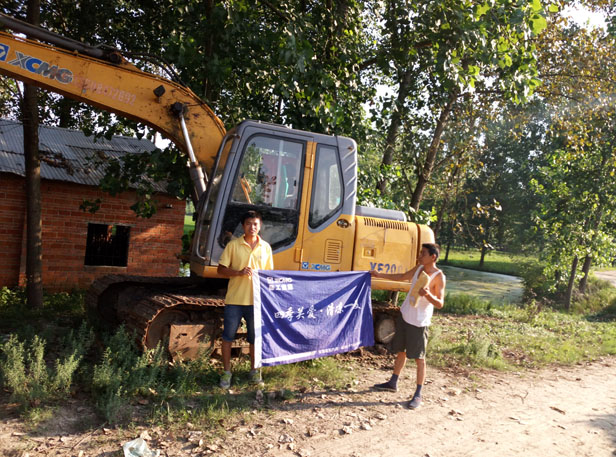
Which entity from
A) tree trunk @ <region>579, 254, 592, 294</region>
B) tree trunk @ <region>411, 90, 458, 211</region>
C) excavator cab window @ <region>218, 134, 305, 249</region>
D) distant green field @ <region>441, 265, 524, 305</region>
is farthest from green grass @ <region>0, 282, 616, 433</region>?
distant green field @ <region>441, 265, 524, 305</region>

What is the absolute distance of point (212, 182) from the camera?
6.16 meters

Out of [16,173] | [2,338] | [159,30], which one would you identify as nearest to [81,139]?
[16,173]

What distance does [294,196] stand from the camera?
6215mm

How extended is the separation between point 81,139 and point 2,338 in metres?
7.74

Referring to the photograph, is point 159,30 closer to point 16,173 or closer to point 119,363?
point 16,173

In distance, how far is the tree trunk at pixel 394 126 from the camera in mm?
11359

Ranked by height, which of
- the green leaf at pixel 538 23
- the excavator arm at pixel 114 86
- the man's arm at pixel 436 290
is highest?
the green leaf at pixel 538 23

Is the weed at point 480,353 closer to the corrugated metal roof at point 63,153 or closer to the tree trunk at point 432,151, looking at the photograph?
the tree trunk at point 432,151

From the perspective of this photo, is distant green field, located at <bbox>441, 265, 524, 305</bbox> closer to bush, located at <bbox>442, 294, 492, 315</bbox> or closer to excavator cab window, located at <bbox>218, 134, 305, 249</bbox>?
bush, located at <bbox>442, 294, 492, 315</bbox>

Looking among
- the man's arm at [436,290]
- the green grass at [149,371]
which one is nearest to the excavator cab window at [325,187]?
the man's arm at [436,290]

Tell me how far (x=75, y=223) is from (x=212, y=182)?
6.83 m

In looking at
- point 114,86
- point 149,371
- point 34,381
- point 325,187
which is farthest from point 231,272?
point 114,86

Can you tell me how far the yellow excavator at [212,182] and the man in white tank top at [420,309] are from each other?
3.90 feet

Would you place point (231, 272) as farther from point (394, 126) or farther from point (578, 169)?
point (578, 169)
